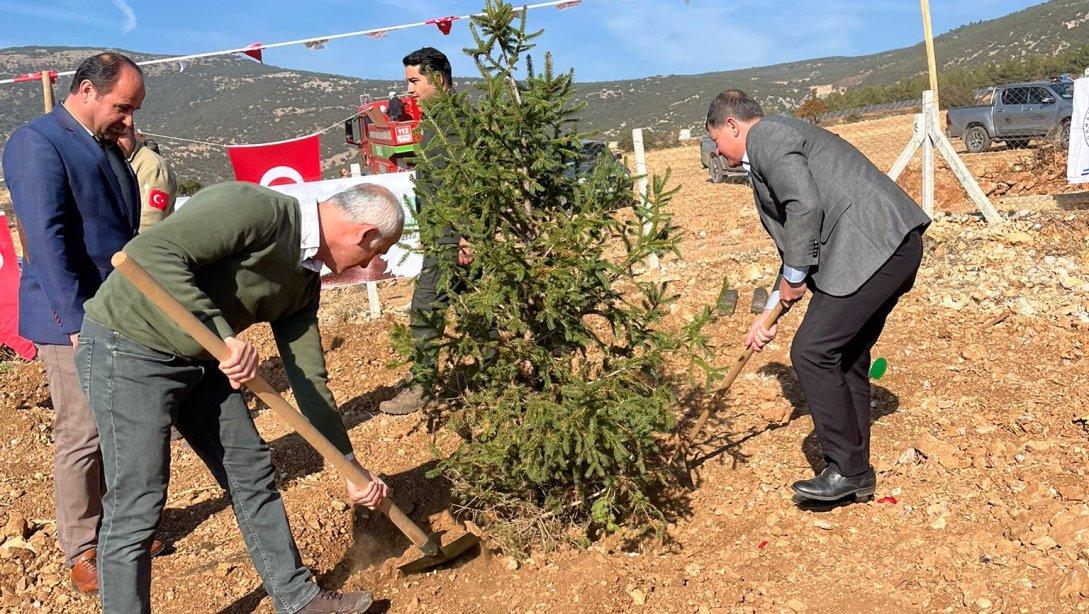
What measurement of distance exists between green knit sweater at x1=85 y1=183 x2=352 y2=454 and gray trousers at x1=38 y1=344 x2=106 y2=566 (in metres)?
1.03

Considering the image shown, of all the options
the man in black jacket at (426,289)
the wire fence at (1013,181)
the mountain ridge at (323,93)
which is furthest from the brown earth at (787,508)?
the mountain ridge at (323,93)

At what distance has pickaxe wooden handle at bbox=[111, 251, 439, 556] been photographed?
2.34m

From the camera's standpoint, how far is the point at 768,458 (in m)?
4.11

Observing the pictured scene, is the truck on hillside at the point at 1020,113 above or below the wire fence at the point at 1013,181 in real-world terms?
above

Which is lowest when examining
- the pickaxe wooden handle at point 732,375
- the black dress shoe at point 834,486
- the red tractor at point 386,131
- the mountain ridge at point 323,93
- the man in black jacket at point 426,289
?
the black dress shoe at point 834,486

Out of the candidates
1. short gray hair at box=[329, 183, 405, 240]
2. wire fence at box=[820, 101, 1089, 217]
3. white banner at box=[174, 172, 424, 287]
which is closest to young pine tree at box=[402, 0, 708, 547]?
short gray hair at box=[329, 183, 405, 240]

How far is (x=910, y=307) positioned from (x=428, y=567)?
14.1 ft

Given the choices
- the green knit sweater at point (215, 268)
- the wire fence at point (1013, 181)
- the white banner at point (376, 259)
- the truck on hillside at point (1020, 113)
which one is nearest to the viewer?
the green knit sweater at point (215, 268)

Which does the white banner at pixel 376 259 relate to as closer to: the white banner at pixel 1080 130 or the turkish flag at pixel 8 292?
the turkish flag at pixel 8 292

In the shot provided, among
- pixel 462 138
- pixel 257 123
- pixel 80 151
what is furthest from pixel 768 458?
pixel 257 123

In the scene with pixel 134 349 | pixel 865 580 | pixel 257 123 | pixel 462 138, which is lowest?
pixel 865 580

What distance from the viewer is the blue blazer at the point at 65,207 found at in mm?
2990

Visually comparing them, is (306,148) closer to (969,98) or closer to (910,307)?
(910,307)

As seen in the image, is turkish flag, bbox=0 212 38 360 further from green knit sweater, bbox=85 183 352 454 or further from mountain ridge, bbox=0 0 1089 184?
mountain ridge, bbox=0 0 1089 184
